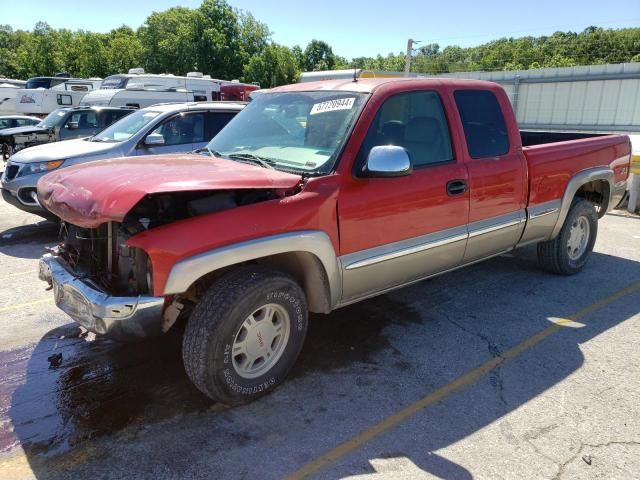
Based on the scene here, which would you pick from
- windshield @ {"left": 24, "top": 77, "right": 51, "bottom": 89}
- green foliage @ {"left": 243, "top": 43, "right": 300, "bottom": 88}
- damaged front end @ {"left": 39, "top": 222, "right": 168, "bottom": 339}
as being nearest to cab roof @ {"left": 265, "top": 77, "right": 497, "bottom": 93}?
damaged front end @ {"left": 39, "top": 222, "right": 168, "bottom": 339}

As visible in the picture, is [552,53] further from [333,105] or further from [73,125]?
[333,105]

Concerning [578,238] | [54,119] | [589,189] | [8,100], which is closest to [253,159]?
[578,238]

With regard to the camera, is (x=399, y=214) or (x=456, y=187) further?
(x=456, y=187)

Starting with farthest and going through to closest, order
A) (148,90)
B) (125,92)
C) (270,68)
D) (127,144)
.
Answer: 1. (270,68)
2. (148,90)
3. (125,92)
4. (127,144)

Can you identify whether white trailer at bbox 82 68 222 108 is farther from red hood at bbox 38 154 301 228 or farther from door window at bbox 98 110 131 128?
red hood at bbox 38 154 301 228

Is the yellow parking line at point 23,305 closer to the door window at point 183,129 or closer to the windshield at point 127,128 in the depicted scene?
the windshield at point 127,128

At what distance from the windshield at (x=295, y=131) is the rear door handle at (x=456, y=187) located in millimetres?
957

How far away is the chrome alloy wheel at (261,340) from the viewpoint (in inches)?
123

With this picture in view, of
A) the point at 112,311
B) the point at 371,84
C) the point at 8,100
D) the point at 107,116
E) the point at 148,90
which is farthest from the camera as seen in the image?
the point at 8,100

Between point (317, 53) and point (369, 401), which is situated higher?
point (317, 53)

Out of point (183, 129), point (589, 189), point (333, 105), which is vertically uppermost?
point (333, 105)

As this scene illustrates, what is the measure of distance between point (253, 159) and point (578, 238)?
12.9ft

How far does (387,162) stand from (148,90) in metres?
15.6

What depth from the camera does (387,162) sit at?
330 centimetres
